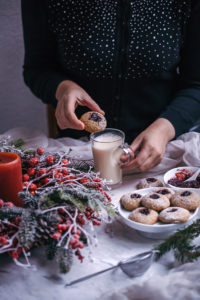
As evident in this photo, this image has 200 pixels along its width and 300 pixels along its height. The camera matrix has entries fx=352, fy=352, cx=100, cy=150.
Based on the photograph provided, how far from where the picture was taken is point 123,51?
4.27ft

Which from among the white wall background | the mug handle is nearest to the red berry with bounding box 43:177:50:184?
the mug handle

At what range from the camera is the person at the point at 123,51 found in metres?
1.27

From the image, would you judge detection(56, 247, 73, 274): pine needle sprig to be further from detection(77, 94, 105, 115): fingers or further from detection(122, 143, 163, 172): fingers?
detection(77, 94, 105, 115): fingers

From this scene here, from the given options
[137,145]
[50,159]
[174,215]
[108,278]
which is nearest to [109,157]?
[137,145]

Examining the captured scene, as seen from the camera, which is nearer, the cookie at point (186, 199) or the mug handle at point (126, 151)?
the cookie at point (186, 199)

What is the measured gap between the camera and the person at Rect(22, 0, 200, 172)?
1.27m

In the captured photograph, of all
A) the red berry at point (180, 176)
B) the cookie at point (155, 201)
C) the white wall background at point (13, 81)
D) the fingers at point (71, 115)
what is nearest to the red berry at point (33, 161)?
the fingers at point (71, 115)

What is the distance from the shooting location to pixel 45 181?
85 cm

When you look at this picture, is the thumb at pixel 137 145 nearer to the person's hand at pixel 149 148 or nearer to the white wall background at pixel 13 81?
the person's hand at pixel 149 148

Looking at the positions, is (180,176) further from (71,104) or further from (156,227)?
(71,104)

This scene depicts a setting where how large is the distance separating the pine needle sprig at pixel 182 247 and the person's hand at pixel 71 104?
1.46 feet

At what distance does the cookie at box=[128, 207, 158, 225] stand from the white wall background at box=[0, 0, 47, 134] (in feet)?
4.69

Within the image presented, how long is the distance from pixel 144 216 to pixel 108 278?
17 cm

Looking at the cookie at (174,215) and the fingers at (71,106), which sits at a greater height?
the fingers at (71,106)
